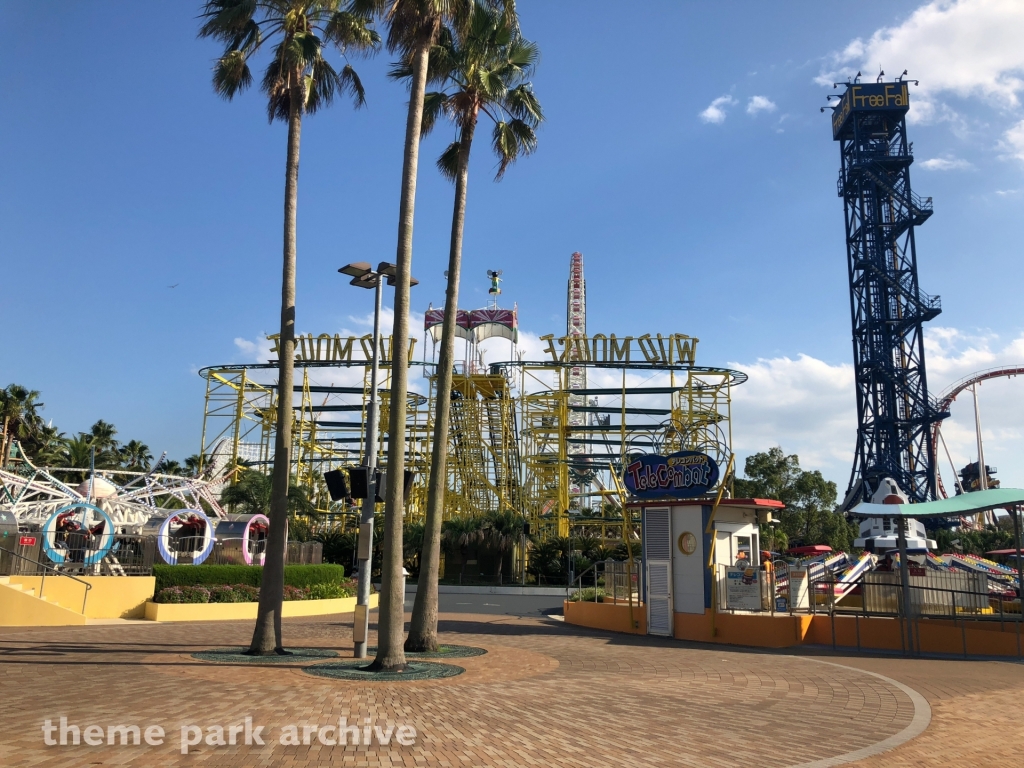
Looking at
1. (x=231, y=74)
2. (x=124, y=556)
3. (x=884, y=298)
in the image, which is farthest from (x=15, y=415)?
(x=884, y=298)

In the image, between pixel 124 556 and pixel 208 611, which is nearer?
pixel 208 611

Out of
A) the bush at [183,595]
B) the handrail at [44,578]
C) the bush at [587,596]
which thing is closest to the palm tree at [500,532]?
the bush at [587,596]

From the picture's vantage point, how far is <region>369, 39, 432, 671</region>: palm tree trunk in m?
12.1

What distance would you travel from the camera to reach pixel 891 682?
39.5 ft

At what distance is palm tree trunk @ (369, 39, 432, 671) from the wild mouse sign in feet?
28.3

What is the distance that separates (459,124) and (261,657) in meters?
10.8

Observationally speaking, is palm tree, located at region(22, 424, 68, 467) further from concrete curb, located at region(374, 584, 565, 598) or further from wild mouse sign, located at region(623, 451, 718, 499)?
wild mouse sign, located at region(623, 451, 718, 499)

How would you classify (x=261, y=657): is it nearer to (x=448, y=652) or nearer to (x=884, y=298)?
(x=448, y=652)

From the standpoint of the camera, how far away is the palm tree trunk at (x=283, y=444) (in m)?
13.5

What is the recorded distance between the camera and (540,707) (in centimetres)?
958

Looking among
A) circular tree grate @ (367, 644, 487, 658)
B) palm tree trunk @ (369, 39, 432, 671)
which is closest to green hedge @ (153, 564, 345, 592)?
circular tree grate @ (367, 644, 487, 658)

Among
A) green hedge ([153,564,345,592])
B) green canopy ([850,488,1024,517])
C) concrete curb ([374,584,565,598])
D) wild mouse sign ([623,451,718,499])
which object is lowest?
concrete curb ([374,584,565,598])

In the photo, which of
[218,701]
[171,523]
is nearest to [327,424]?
[171,523]

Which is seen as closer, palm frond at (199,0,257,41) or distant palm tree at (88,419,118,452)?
palm frond at (199,0,257,41)
